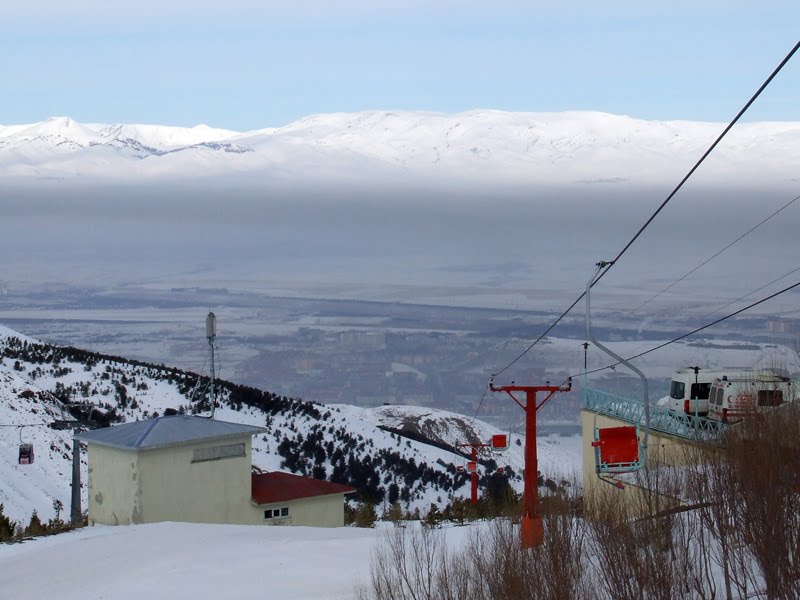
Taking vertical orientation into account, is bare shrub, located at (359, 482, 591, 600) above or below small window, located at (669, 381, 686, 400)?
below

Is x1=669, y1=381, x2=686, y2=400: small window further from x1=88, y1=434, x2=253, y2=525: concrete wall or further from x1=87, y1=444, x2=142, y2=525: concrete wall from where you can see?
x1=87, y1=444, x2=142, y2=525: concrete wall

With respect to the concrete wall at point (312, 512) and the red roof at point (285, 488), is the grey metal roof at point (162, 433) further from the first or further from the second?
the concrete wall at point (312, 512)

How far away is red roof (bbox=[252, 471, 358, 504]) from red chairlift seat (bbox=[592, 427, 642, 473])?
12.6 meters

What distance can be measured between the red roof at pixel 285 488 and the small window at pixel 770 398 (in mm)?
12377

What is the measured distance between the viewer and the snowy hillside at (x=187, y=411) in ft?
138

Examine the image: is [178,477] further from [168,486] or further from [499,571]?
[499,571]

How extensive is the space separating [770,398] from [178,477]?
1406cm

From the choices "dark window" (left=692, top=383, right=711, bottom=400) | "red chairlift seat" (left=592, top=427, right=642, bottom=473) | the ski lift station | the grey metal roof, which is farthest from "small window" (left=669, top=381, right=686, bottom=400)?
"red chairlift seat" (left=592, top=427, right=642, bottom=473)

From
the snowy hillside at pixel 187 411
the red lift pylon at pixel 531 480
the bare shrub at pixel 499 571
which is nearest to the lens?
the bare shrub at pixel 499 571

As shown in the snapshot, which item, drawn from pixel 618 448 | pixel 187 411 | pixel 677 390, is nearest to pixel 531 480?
pixel 618 448

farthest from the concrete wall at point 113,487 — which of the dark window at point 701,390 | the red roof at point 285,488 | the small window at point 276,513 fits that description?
the dark window at point 701,390

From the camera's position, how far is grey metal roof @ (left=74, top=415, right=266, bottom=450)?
26864 mm

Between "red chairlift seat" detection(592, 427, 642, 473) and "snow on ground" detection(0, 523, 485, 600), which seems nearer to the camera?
Answer: "red chairlift seat" detection(592, 427, 642, 473)

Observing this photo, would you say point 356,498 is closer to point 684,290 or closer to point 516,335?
point 516,335
